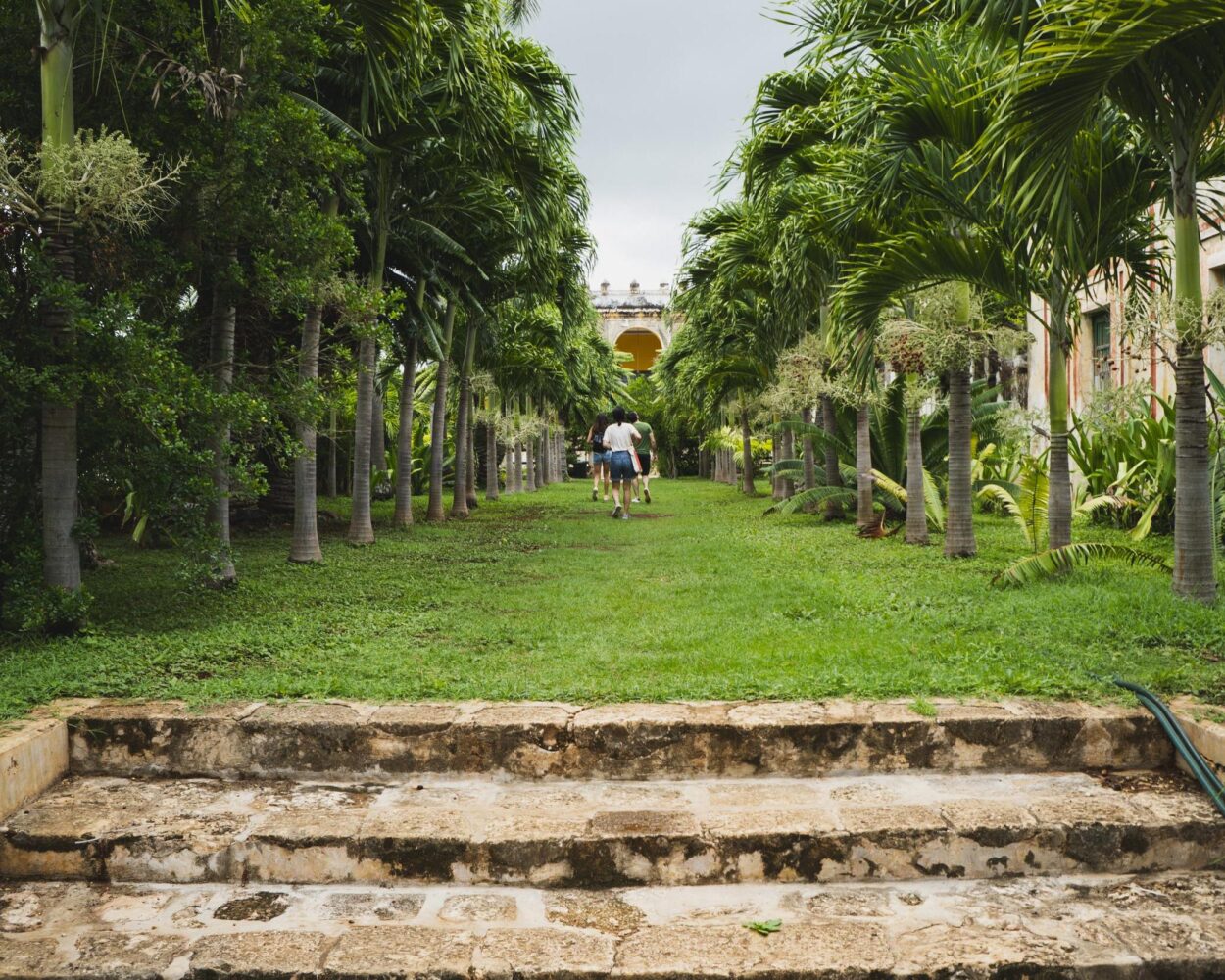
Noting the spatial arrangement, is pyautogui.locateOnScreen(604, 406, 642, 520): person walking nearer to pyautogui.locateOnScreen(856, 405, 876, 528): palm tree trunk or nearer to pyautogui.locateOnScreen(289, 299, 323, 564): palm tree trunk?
pyautogui.locateOnScreen(856, 405, 876, 528): palm tree trunk

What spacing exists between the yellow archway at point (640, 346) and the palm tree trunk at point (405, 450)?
52.9 m

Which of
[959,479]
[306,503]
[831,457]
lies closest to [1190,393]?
[959,479]

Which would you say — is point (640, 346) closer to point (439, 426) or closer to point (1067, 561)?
point (439, 426)

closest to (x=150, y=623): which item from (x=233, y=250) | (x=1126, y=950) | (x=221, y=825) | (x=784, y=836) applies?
(x=233, y=250)

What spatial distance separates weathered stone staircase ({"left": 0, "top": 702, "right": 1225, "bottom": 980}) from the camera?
9.70ft

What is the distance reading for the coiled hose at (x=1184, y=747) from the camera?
3.65 m

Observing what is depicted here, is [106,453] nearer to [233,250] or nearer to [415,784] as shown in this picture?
[233,250]

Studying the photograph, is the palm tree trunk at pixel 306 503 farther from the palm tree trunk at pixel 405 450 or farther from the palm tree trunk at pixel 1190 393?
the palm tree trunk at pixel 1190 393

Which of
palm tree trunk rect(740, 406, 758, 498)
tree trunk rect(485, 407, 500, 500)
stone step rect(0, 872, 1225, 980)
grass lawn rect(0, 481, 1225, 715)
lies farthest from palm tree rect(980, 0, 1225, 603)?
palm tree trunk rect(740, 406, 758, 498)

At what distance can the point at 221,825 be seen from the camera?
3.62m

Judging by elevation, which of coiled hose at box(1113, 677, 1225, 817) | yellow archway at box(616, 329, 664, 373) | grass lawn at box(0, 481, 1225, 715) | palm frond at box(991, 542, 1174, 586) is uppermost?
yellow archway at box(616, 329, 664, 373)

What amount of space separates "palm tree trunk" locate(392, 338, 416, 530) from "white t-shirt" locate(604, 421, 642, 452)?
10.8 feet

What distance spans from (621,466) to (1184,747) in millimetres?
12385

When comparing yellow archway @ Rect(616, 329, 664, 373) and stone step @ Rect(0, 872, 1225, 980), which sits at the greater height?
yellow archway @ Rect(616, 329, 664, 373)
